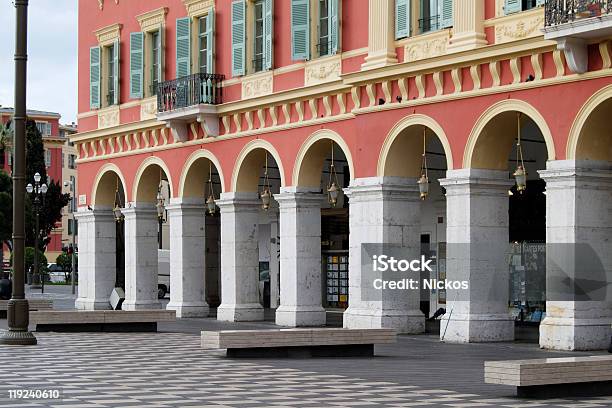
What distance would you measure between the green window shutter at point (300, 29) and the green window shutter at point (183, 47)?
6.01m

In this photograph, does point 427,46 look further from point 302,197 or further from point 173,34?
point 173,34

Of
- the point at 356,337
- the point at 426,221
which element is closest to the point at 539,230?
the point at 426,221

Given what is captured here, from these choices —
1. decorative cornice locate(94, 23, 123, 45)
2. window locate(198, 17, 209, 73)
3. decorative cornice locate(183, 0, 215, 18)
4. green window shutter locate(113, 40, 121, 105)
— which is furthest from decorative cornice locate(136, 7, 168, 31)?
window locate(198, 17, 209, 73)

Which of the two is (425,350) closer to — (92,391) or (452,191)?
(452,191)

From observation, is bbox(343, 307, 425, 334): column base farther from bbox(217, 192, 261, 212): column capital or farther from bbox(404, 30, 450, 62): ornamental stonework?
bbox(217, 192, 261, 212): column capital

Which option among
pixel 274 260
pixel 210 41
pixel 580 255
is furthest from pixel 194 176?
pixel 580 255

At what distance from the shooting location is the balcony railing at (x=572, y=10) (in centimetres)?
2542

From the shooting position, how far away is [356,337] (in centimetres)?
2520

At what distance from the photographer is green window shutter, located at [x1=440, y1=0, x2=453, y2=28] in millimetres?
29858

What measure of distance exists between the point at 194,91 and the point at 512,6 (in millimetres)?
13693

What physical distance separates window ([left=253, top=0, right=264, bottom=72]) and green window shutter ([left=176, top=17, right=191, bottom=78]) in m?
3.37

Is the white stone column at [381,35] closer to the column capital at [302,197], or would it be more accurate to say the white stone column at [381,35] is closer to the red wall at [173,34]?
the red wall at [173,34]

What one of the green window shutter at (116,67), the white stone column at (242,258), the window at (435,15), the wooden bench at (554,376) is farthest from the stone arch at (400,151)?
the green window shutter at (116,67)

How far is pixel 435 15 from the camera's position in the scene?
30797 millimetres
